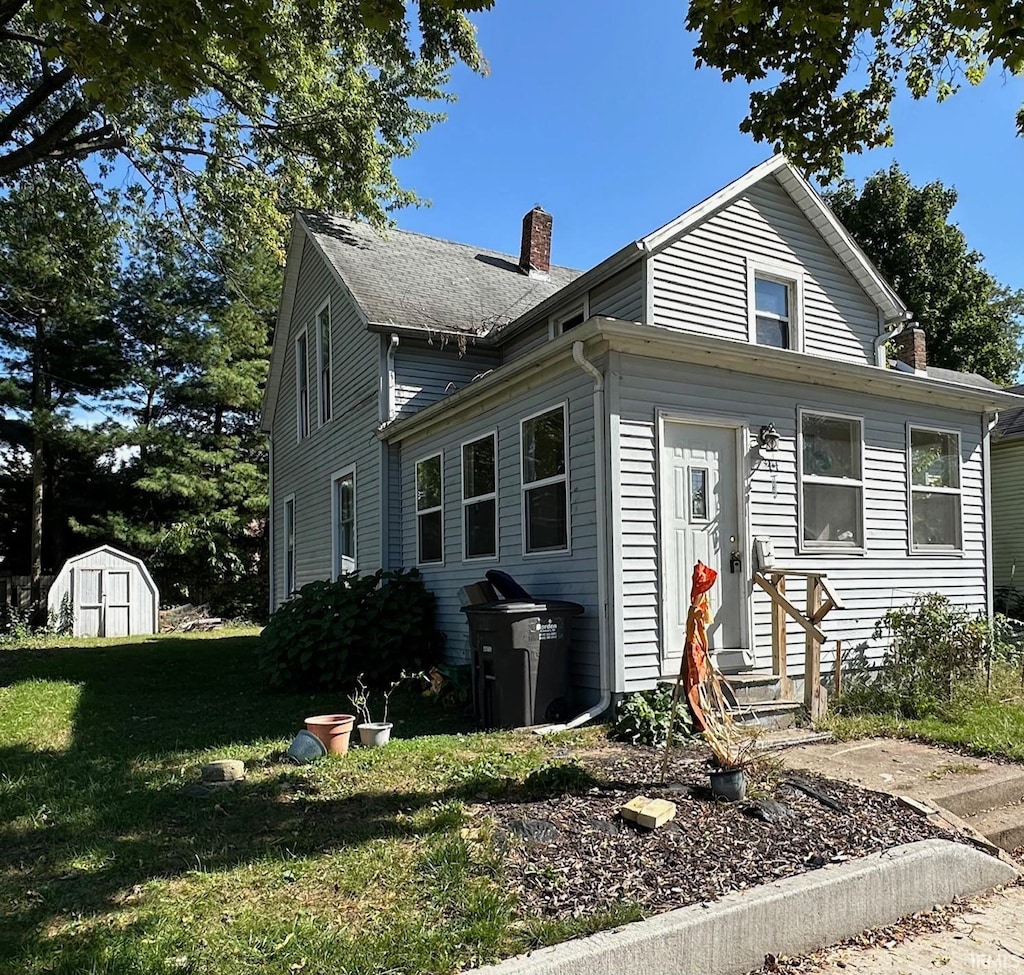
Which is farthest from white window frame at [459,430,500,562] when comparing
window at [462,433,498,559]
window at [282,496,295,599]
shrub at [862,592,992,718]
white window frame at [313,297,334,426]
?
window at [282,496,295,599]

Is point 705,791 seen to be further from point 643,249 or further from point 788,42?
point 643,249

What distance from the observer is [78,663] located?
1257cm

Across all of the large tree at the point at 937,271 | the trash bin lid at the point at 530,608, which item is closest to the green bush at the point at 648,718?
the trash bin lid at the point at 530,608

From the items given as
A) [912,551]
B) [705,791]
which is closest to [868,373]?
[912,551]

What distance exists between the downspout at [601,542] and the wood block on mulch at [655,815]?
2.37m

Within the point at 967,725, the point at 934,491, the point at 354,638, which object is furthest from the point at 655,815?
the point at 934,491

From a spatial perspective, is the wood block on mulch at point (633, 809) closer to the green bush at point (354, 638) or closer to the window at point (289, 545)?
the green bush at point (354, 638)

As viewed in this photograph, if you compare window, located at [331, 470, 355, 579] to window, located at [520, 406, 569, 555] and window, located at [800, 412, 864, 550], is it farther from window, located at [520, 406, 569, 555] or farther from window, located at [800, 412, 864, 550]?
window, located at [800, 412, 864, 550]

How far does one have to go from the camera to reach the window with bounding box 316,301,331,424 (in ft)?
45.5

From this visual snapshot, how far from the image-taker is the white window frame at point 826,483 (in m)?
8.11

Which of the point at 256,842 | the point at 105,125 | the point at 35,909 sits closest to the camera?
the point at 35,909

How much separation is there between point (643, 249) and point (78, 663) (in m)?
10.5

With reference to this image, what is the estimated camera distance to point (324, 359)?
14.1 m

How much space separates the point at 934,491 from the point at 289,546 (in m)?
12.0
